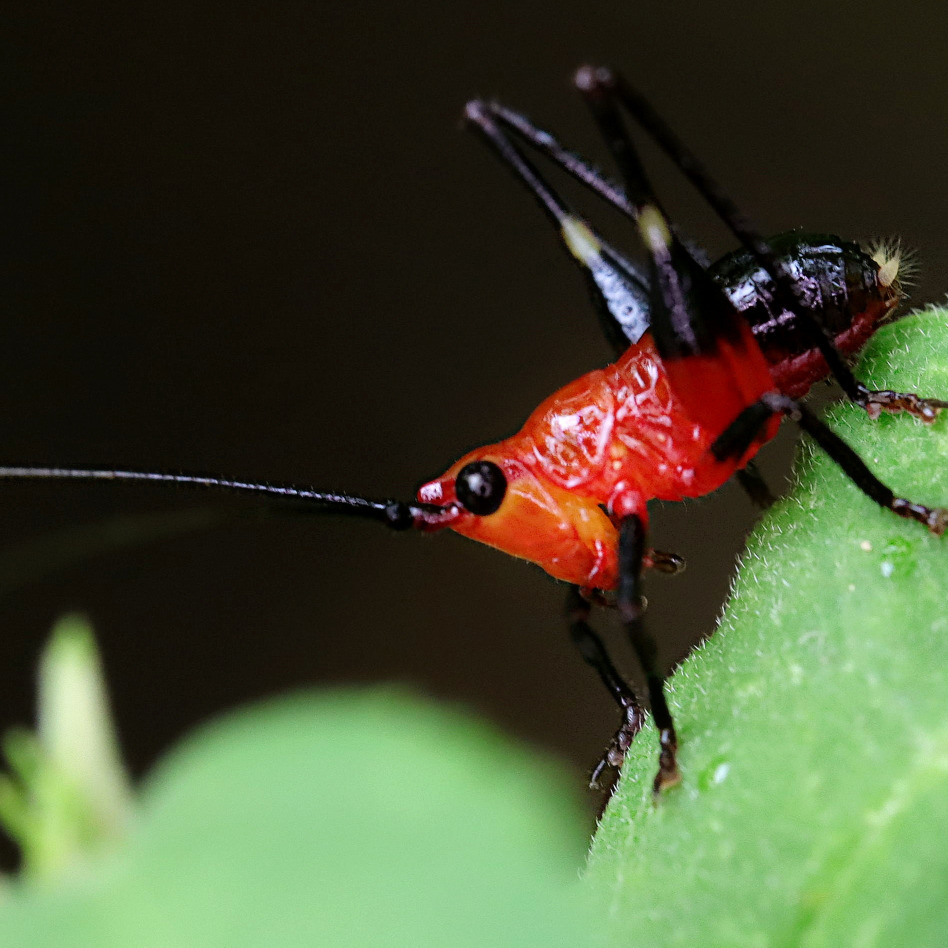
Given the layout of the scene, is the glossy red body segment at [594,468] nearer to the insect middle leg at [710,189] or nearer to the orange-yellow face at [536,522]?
the orange-yellow face at [536,522]

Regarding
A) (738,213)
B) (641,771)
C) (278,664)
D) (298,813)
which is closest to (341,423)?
(278,664)

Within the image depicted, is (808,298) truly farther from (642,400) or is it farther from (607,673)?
(607,673)

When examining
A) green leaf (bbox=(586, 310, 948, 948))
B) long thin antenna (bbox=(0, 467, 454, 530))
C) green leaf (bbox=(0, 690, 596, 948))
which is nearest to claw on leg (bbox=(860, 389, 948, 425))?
green leaf (bbox=(586, 310, 948, 948))

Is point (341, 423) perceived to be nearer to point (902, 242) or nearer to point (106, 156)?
point (106, 156)

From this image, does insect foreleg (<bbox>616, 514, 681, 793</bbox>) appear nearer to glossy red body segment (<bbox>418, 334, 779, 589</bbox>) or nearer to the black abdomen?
glossy red body segment (<bbox>418, 334, 779, 589</bbox>)

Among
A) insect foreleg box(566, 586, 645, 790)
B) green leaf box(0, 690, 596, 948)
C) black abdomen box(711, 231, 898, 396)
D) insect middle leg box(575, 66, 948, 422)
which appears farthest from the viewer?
insect foreleg box(566, 586, 645, 790)

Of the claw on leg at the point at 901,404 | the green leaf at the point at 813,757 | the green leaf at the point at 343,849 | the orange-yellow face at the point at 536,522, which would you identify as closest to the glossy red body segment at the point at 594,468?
the orange-yellow face at the point at 536,522
